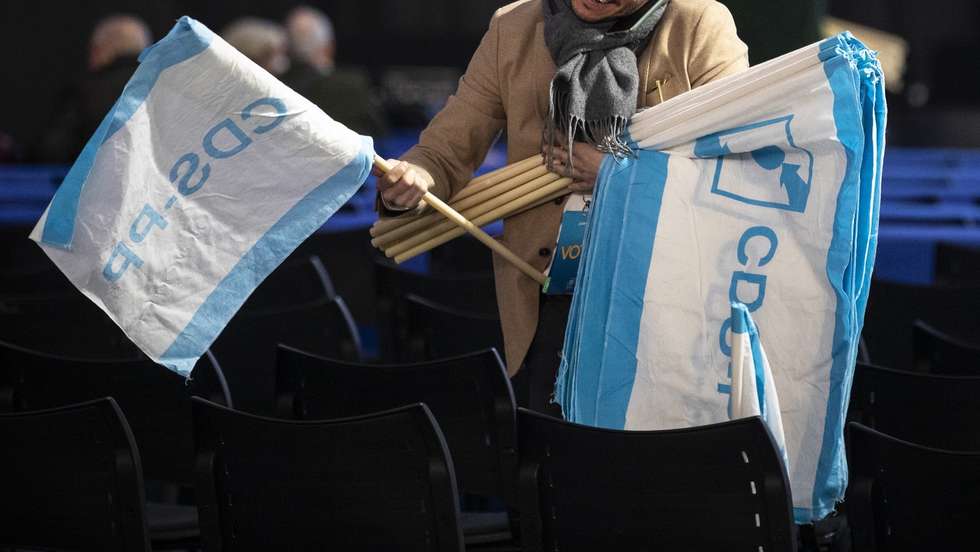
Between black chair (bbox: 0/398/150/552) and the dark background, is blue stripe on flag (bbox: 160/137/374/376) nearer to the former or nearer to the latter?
black chair (bbox: 0/398/150/552)

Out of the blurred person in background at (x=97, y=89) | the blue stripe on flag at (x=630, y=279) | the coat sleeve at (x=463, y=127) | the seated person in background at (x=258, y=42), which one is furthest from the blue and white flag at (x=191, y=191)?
the seated person in background at (x=258, y=42)

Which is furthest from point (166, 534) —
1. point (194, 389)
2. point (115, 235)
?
point (115, 235)

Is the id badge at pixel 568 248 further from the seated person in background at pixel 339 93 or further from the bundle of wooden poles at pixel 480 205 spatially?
the seated person in background at pixel 339 93

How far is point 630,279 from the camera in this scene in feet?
8.70

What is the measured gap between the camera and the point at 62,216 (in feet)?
8.79

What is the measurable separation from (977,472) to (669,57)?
904 mm

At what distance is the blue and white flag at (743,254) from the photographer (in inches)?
101

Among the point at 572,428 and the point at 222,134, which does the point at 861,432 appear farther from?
the point at 222,134

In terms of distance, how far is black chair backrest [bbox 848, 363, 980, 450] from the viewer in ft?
9.21

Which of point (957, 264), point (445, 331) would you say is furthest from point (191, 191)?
point (957, 264)

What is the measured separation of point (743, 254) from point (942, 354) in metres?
0.95

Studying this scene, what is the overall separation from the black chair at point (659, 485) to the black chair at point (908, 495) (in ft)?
0.66

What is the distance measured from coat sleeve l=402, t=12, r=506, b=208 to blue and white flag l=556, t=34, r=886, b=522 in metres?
0.30

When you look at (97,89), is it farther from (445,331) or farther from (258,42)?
(445,331)
